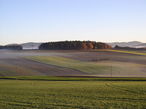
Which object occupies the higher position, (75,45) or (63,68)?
(75,45)

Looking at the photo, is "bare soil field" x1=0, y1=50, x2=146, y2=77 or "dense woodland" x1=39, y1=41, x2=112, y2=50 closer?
"bare soil field" x1=0, y1=50, x2=146, y2=77

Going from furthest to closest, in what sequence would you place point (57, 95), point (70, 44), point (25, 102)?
point (70, 44) < point (57, 95) < point (25, 102)

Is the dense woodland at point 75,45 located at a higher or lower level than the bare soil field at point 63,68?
higher

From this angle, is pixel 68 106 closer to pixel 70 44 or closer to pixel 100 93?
pixel 100 93

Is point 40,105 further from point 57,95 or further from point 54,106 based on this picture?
point 57,95

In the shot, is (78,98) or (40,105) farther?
(78,98)

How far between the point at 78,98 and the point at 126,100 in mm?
2326

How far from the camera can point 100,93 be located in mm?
10992

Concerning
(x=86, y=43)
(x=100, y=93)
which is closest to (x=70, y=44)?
(x=86, y=43)

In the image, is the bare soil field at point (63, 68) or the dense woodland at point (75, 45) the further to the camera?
the dense woodland at point (75, 45)

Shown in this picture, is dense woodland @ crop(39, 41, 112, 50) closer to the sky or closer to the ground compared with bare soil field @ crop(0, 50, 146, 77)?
closer to the sky

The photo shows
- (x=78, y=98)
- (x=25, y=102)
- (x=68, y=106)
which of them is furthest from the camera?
(x=78, y=98)

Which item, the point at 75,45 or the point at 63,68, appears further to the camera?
the point at 75,45

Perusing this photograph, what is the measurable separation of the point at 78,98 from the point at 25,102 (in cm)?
259
